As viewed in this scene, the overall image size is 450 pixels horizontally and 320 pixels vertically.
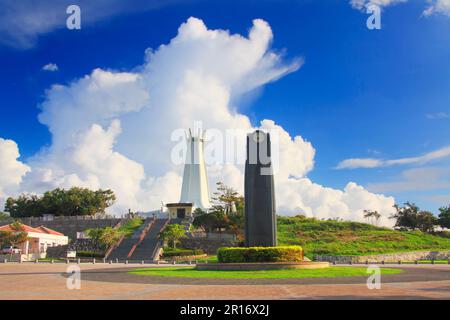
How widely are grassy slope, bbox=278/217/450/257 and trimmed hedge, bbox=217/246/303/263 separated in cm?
2308

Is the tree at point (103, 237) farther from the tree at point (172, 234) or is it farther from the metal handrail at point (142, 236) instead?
the tree at point (172, 234)

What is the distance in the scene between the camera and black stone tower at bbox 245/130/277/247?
21.1 meters

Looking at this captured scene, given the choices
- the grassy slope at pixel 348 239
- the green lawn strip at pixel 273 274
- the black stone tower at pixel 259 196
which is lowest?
the grassy slope at pixel 348 239

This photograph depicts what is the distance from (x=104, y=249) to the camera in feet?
151

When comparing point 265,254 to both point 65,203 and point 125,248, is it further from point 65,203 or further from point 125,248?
point 65,203

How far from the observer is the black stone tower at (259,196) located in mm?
21141

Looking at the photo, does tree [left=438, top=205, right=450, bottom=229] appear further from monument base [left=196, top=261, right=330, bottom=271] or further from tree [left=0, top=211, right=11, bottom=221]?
tree [left=0, top=211, right=11, bottom=221]

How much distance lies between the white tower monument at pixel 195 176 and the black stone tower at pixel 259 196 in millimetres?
56115

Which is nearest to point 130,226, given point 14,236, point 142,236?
point 142,236

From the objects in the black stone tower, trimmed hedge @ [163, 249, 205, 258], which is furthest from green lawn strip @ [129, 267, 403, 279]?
trimmed hedge @ [163, 249, 205, 258]

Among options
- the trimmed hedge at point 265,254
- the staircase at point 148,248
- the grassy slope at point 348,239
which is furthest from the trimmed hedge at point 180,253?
the trimmed hedge at point 265,254
